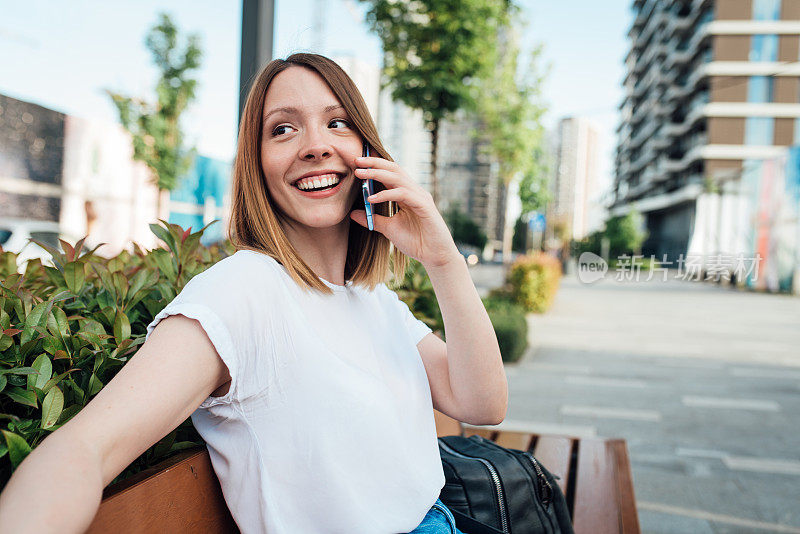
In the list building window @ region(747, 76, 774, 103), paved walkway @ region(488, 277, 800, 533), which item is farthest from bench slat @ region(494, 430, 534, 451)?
building window @ region(747, 76, 774, 103)

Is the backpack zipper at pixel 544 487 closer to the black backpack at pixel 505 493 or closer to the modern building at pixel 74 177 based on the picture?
the black backpack at pixel 505 493

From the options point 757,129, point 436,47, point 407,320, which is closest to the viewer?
point 407,320

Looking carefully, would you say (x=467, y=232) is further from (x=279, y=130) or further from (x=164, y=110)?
(x=279, y=130)

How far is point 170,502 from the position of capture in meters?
1.02

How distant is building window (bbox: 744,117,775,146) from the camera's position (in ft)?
162

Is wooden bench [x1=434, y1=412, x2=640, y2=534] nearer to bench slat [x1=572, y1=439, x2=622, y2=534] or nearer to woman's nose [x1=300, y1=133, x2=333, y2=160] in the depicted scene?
bench slat [x1=572, y1=439, x2=622, y2=534]

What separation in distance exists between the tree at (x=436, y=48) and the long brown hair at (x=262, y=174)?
283 inches

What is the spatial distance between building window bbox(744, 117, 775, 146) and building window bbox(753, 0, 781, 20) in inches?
326

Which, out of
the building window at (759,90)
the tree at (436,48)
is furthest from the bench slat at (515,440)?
the building window at (759,90)

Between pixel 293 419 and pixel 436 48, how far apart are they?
8068mm

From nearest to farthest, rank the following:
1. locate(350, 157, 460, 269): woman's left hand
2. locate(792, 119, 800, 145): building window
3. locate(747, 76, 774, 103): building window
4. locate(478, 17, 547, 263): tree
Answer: locate(350, 157, 460, 269): woman's left hand, locate(478, 17, 547, 263): tree, locate(747, 76, 774, 103): building window, locate(792, 119, 800, 145): building window

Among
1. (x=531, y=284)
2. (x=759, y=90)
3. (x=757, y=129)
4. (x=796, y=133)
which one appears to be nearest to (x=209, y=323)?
(x=531, y=284)

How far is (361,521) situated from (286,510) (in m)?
0.14

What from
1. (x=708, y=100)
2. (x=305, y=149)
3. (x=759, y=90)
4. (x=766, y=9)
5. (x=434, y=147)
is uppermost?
(x=766, y=9)
